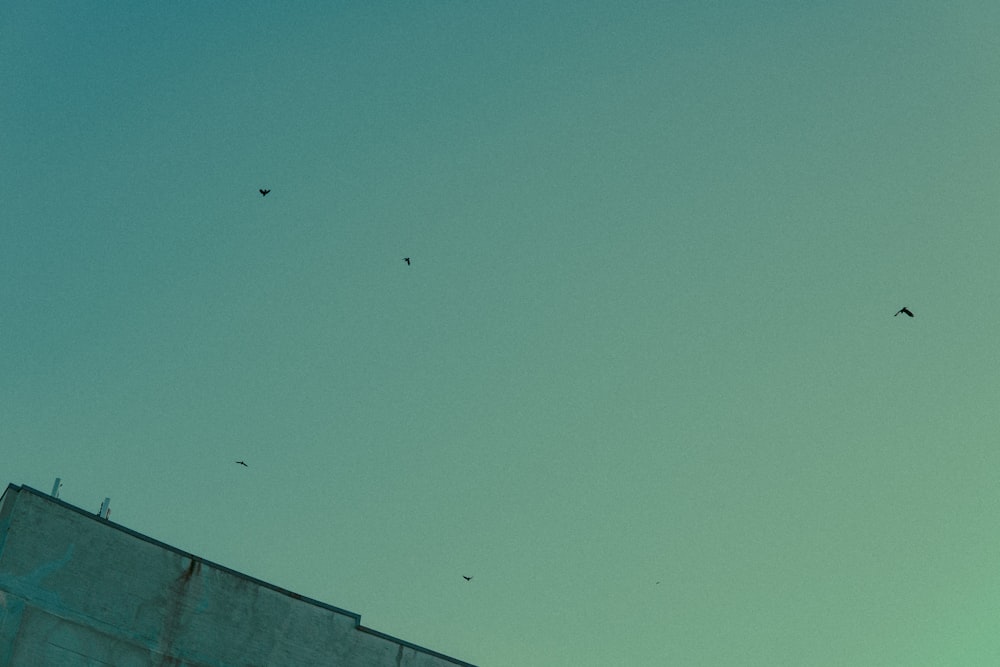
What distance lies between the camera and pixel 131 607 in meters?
23.1

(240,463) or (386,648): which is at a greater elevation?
(240,463)

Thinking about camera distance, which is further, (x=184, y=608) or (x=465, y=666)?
(x=465, y=666)

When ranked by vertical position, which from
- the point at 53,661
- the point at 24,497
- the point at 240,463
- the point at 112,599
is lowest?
the point at 53,661

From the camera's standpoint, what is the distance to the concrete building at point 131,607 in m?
21.9

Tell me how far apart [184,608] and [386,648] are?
5089 millimetres

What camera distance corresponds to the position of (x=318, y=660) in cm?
2541

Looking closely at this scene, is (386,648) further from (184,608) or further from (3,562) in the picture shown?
(3,562)

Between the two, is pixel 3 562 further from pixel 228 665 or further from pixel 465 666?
pixel 465 666

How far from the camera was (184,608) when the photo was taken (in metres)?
23.9

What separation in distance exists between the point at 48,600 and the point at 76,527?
5.18ft

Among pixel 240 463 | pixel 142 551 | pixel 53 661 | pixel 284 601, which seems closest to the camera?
pixel 53 661

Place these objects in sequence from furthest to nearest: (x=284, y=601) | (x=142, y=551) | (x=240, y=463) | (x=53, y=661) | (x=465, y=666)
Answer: (x=240, y=463)
(x=465, y=666)
(x=284, y=601)
(x=142, y=551)
(x=53, y=661)

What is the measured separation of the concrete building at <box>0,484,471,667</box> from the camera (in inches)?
863

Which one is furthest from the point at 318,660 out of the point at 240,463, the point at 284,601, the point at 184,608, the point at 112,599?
the point at 240,463
